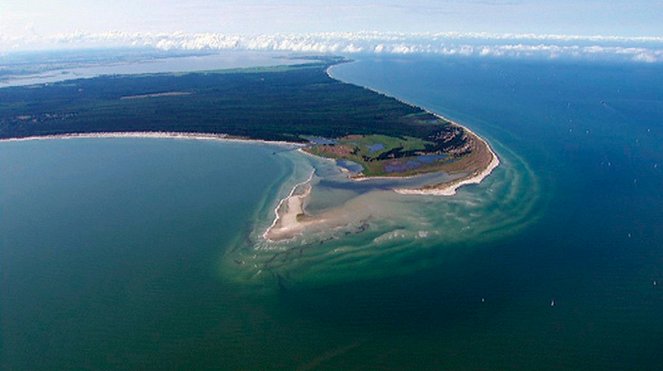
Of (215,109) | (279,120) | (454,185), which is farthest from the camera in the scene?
(215,109)

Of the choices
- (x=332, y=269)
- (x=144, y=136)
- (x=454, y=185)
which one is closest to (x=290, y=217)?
(x=332, y=269)

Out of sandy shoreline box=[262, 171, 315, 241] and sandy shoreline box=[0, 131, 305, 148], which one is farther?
sandy shoreline box=[0, 131, 305, 148]

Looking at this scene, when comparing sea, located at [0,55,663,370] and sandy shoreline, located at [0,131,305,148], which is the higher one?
sandy shoreline, located at [0,131,305,148]

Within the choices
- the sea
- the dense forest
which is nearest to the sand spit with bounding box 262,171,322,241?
the sea

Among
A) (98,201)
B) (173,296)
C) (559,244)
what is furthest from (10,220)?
(559,244)

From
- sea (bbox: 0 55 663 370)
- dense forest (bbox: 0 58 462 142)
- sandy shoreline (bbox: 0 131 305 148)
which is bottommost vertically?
sea (bbox: 0 55 663 370)

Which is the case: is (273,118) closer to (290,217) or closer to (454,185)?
(454,185)

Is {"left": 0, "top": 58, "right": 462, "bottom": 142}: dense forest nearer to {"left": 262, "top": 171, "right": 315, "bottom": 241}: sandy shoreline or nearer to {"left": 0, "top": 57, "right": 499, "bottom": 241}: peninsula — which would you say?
Result: {"left": 0, "top": 57, "right": 499, "bottom": 241}: peninsula
